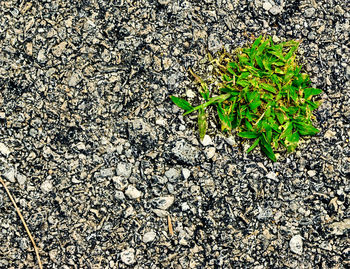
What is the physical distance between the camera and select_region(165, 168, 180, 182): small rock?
265cm

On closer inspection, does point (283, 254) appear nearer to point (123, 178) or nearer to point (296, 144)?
point (296, 144)

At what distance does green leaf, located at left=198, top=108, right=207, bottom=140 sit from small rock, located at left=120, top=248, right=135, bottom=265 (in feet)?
3.06

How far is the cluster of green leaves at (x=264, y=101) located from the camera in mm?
2678

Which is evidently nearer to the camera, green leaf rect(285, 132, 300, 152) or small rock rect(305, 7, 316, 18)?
green leaf rect(285, 132, 300, 152)

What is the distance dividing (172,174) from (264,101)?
A: 84 cm

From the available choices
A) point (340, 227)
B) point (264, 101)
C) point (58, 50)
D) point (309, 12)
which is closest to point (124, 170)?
point (58, 50)

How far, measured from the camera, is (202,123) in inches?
106

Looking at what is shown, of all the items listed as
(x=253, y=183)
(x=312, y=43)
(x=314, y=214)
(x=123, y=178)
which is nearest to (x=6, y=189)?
(x=123, y=178)

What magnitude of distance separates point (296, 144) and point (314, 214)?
0.51 metres

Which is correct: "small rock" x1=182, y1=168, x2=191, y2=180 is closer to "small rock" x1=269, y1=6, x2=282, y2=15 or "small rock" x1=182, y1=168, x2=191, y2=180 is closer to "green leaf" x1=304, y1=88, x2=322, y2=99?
"green leaf" x1=304, y1=88, x2=322, y2=99

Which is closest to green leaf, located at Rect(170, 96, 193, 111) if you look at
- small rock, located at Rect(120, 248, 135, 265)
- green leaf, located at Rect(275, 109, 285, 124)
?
green leaf, located at Rect(275, 109, 285, 124)

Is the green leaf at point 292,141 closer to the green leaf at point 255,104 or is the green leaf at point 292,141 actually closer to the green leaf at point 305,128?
the green leaf at point 305,128

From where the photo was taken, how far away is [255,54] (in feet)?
9.00

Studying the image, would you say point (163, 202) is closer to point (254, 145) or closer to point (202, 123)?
point (202, 123)
